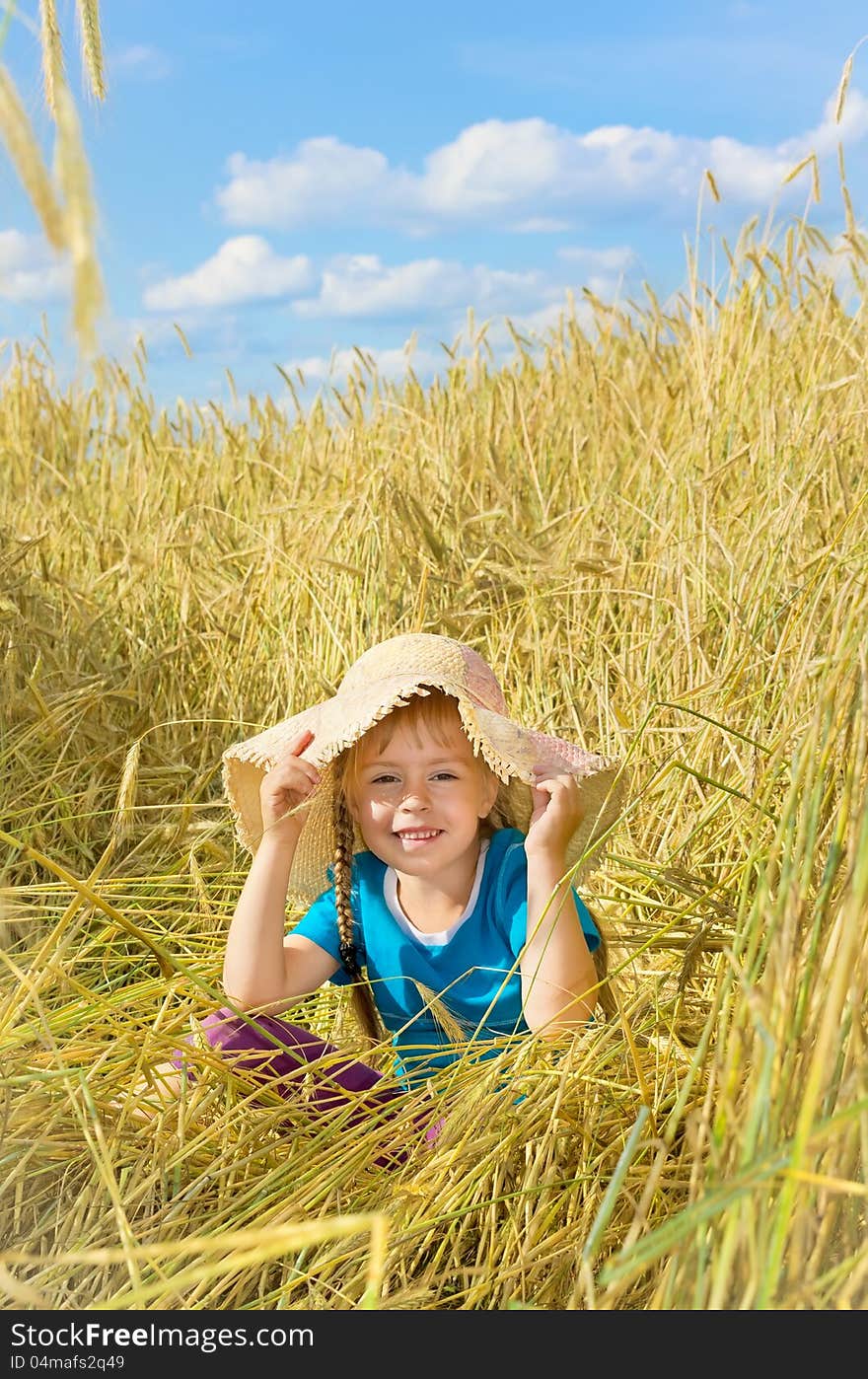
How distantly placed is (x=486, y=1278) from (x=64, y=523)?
2924 mm

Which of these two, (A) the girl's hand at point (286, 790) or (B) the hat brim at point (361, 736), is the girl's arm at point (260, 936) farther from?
(B) the hat brim at point (361, 736)

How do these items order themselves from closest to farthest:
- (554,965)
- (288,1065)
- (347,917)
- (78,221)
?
(78,221)
(554,965)
(288,1065)
(347,917)

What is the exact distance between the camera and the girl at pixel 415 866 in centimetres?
152

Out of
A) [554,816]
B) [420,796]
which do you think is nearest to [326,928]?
[420,796]

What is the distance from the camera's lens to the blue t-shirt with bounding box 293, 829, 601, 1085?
163 cm

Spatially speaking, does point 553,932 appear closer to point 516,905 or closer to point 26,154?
point 516,905

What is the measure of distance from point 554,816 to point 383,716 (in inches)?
9.3

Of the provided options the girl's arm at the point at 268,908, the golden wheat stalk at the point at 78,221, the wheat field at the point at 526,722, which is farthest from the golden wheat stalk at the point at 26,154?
the girl's arm at the point at 268,908

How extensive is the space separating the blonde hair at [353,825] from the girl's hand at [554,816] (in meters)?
0.13

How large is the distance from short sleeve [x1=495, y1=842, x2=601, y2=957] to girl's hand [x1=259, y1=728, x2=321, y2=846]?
261 millimetres

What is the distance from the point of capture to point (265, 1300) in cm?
115

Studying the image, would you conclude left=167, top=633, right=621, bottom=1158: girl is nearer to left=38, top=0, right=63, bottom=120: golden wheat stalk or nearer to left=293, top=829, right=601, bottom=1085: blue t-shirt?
left=293, top=829, right=601, bottom=1085: blue t-shirt

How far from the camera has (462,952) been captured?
165 centimetres

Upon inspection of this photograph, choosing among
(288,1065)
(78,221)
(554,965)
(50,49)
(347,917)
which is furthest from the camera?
(347,917)
